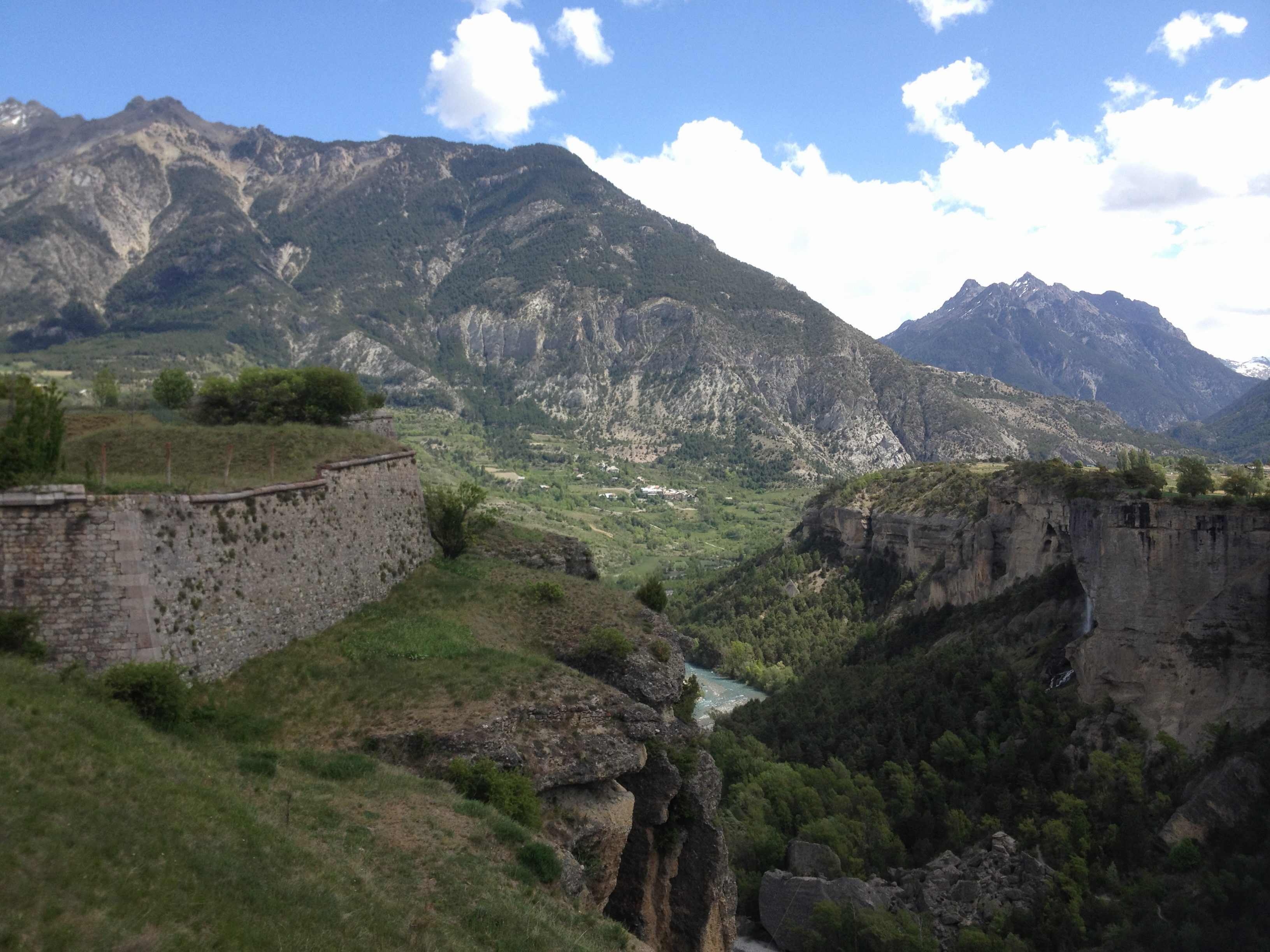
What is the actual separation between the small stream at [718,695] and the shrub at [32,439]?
64.7 meters

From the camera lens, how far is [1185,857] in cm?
3625

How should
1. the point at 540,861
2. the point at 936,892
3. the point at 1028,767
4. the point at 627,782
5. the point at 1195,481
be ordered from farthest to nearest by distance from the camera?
1. the point at 1028,767
2. the point at 1195,481
3. the point at 936,892
4. the point at 627,782
5. the point at 540,861

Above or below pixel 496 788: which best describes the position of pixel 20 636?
above

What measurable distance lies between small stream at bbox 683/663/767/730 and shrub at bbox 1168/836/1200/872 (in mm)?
43823

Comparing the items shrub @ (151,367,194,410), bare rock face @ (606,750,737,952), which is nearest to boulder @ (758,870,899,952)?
bare rock face @ (606,750,737,952)

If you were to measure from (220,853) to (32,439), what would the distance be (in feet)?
38.2

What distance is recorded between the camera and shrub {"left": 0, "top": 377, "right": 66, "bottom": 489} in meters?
17.4

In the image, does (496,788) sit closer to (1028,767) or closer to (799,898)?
(799,898)

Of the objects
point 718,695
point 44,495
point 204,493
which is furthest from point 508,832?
point 718,695

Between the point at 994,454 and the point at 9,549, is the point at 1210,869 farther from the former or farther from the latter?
the point at 994,454

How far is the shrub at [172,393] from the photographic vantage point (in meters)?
37.9

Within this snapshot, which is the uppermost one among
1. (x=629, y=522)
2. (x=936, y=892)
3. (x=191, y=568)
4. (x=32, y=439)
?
(x=32, y=439)

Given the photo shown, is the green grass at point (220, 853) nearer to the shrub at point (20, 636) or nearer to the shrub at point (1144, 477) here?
the shrub at point (20, 636)

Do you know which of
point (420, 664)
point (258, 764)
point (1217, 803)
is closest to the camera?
point (258, 764)
